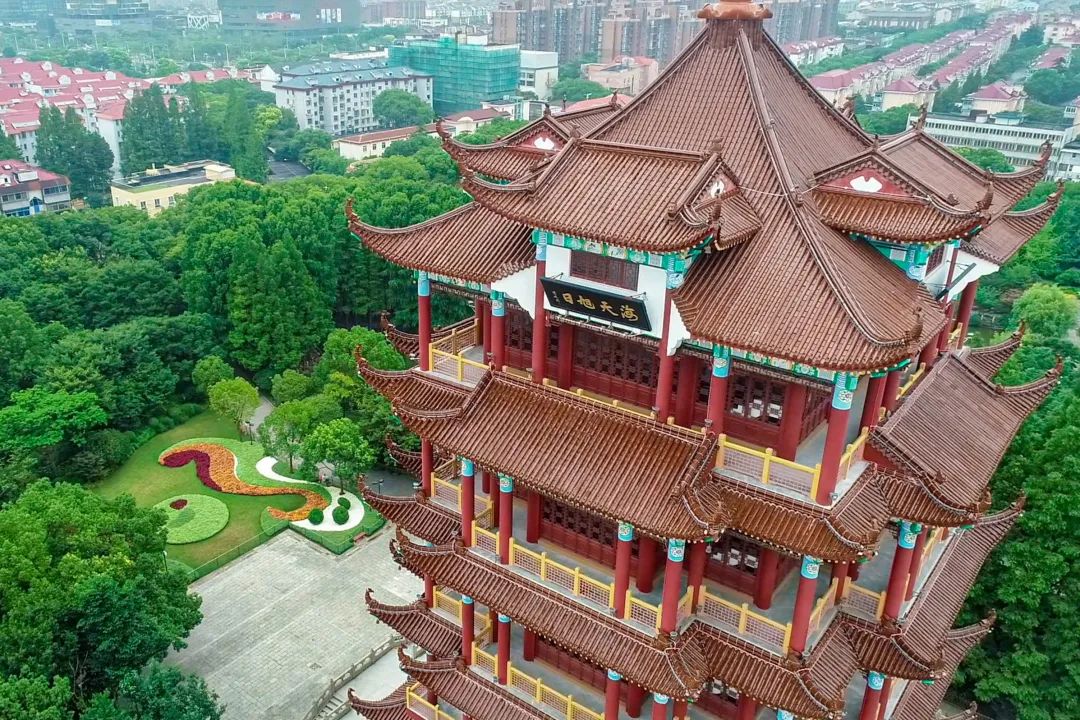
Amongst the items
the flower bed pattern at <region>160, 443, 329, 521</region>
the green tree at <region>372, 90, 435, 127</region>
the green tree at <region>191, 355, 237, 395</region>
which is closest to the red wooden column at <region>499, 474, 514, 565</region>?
the flower bed pattern at <region>160, 443, 329, 521</region>

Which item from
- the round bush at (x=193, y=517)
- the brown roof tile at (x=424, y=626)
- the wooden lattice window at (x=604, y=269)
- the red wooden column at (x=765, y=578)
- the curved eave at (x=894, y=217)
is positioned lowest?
the round bush at (x=193, y=517)

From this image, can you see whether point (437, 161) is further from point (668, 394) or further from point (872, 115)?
point (668, 394)

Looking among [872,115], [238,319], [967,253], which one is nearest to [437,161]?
[238,319]

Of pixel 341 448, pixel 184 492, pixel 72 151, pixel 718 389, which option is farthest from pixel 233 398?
pixel 72 151

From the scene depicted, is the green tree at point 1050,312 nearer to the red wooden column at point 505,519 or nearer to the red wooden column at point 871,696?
the red wooden column at point 871,696

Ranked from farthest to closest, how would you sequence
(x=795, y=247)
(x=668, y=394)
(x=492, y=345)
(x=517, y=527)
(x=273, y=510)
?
(x=273, y=510) < (x=517, y=527) < (x=492, y=345) < (x=668, y=394) < (x=795, y=247)

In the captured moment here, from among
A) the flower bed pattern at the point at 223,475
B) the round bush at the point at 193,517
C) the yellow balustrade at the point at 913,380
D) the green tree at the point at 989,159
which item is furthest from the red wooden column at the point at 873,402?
the green tree at the point at 989,159
